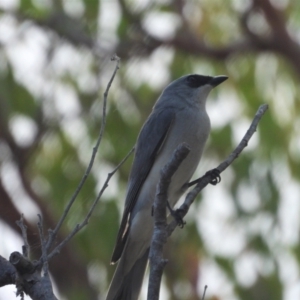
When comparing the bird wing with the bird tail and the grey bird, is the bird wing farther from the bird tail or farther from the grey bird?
the bird tail

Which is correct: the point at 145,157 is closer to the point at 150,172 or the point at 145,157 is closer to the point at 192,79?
the point at 150,172

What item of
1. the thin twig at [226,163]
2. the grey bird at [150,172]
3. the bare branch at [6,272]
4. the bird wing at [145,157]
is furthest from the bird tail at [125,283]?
the bare branch at [6,272]

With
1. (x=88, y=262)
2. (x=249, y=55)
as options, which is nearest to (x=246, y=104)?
(x=249, y=55)

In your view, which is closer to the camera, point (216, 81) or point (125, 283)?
point (125, 283)

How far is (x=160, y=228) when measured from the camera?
3.24 meters

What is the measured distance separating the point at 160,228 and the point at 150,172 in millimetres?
2123

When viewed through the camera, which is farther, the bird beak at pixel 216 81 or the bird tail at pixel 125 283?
the bird beak at pixel 216 81

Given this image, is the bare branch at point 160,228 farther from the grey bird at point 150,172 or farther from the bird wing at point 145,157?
the bird wing at point 145,157

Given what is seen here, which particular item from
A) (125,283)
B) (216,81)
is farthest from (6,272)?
(216,81)

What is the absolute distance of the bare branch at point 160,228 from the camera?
299cm

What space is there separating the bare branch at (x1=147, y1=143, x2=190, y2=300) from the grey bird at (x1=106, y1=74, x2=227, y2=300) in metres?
1.76

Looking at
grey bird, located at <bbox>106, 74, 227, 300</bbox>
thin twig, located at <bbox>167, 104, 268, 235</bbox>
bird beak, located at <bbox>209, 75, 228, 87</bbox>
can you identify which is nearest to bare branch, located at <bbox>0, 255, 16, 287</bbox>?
thin twig, located at <bbox>167, 104, 268, 235</bbox>

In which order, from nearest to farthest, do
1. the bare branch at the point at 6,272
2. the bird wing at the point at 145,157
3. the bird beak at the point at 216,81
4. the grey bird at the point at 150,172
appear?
1. the bare branch at the point at 6,272
2. the grey bird at the point at 150,172
3. the bird wing at the point at 145,157
4. the bird beak at the point at 216,81

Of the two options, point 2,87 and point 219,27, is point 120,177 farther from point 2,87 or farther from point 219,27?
point 219,27
